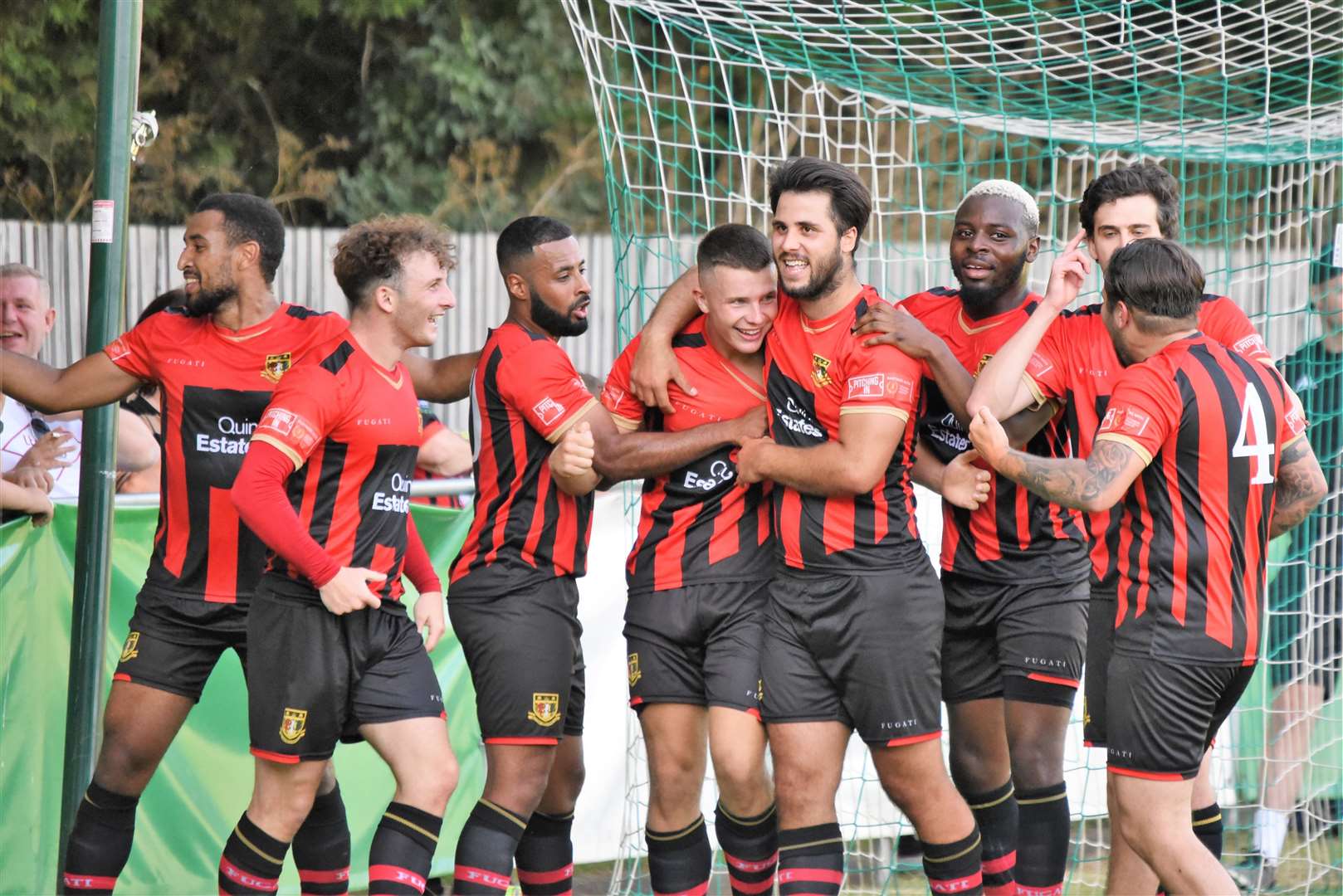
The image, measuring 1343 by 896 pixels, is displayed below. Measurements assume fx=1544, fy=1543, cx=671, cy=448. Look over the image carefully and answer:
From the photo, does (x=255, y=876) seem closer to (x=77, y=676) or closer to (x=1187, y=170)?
(x=77, y=676)

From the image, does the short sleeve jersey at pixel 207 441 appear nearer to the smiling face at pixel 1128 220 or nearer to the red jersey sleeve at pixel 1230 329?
the smiling face at pixel 1128 220

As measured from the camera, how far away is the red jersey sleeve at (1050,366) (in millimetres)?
4723

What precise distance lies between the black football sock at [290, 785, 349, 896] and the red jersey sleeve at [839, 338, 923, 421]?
2.12 m

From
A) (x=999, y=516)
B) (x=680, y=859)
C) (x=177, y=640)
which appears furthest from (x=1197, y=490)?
(x=177, y=640)

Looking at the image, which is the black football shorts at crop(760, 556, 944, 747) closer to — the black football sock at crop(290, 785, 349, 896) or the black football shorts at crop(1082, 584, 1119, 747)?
the black football shorts at crop(1082, 584, 1119, 747)

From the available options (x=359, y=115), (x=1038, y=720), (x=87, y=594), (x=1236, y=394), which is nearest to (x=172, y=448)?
(x=87, y=594)

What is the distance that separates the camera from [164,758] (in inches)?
229

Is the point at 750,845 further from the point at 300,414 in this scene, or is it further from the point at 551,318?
the point at 300,414

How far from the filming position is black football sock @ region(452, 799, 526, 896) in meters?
4.59

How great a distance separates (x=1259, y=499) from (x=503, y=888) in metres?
2.47

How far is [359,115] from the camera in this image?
1366 cm

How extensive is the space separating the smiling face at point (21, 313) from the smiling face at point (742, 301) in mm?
2931

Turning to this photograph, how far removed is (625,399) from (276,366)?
112 centimetres

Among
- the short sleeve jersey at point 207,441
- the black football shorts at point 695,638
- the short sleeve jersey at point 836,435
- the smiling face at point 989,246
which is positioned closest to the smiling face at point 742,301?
the short sleeve jersey at point 836,435
